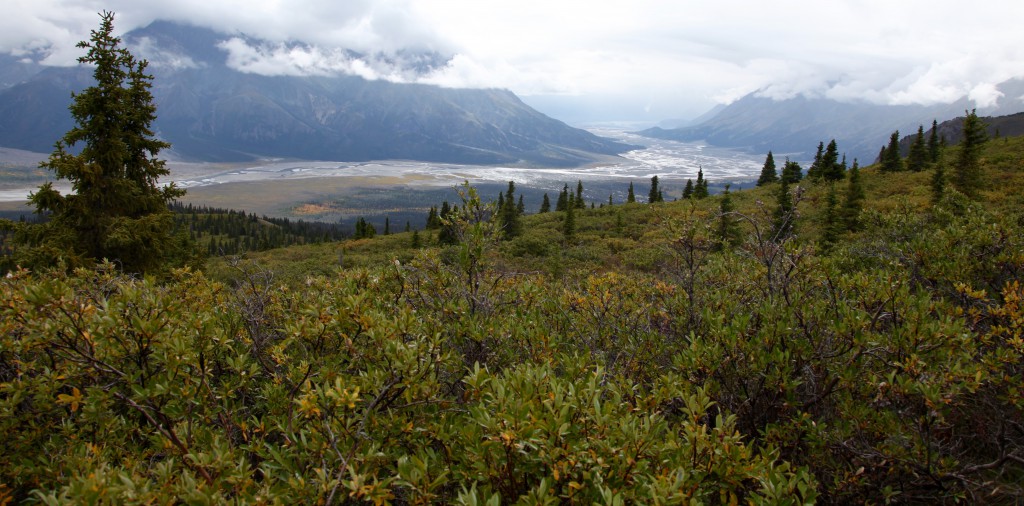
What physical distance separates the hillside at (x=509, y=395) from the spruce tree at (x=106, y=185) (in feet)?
39.9

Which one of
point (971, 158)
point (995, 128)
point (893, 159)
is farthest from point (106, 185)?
point (995, 128)

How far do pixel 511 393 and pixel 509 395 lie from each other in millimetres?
27

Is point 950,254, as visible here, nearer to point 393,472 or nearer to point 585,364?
point 585,364

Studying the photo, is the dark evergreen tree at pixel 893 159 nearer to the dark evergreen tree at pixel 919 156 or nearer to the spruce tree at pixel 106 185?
the dark evergreen tree at pixel 919 156

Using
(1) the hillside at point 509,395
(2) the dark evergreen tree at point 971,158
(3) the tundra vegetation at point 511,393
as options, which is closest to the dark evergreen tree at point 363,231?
(2) the dark evergreen tree at point 971,158

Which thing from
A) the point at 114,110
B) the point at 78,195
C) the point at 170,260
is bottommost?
the point at 170,260

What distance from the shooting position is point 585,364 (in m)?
4.08

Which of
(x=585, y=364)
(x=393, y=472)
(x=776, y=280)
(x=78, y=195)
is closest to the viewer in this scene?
(x=393, y=472)

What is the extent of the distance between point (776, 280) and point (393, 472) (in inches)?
196

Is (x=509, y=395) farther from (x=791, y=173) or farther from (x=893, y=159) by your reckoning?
(x=893, y=159)

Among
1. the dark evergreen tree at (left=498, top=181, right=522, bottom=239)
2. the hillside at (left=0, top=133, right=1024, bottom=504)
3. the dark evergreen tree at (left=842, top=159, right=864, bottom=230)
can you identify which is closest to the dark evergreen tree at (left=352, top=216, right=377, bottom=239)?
the dark evergreen tree at (left=498, top=181, right=522, bottom=239)

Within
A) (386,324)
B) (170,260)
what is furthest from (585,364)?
(170,260)

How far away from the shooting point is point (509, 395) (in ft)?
9.67

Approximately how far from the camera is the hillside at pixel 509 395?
8.79 feet
